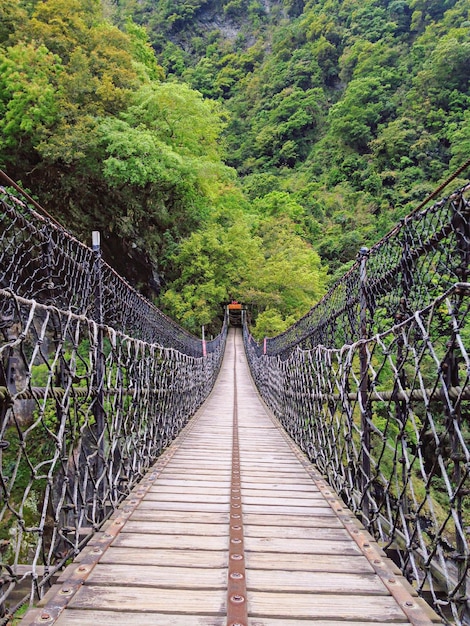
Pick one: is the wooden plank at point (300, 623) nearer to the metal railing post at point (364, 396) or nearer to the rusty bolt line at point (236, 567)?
the rusty bolt line at point (236, 567)

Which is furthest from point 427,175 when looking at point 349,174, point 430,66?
point 430,66

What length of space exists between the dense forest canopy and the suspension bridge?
776 centimetres

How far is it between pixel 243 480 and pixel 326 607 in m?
1.22

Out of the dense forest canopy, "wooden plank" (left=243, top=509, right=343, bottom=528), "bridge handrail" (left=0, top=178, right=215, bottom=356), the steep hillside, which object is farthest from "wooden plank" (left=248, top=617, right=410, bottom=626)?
the steep hillside

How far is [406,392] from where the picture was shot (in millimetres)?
1368

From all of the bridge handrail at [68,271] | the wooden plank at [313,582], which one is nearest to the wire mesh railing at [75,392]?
the bridge handrail at [68,271]

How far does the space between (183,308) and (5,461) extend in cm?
671

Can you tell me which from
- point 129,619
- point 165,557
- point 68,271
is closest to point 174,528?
point 165,557

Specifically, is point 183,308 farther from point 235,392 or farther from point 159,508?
point 159,508

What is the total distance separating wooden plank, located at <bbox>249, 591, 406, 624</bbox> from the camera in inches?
39.8

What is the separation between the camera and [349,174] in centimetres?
2309

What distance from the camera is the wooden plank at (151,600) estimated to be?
1.02 m

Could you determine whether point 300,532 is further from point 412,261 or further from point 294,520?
point 412,261

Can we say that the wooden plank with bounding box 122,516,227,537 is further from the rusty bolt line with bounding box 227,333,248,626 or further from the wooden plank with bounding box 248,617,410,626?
the wooden plank with bounding box 248,617,410,626
